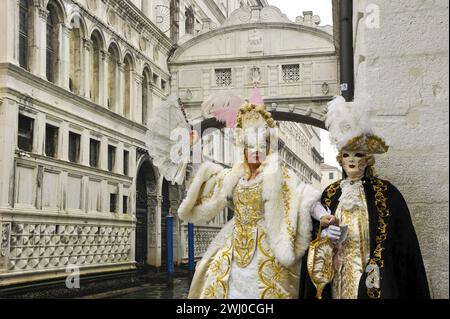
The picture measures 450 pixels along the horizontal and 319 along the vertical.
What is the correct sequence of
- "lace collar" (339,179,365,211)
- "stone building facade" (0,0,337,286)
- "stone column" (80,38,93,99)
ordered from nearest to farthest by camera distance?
1. "lace collar" (339,179,365,211)
2. "stone building facade" (0,0,337,286)
3. "stone column" (80,38,93,99)

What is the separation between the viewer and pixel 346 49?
4.61 meters

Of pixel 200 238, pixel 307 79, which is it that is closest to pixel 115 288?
pixel 200 238

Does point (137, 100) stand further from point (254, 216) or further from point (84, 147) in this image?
point (254, 216)

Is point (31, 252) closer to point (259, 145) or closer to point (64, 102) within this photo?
point (64, 102)

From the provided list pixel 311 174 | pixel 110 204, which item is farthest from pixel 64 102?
pixel 311 174

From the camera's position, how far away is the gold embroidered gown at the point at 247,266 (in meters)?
2.99

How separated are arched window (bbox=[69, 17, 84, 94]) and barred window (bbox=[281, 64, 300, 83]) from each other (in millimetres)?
5747

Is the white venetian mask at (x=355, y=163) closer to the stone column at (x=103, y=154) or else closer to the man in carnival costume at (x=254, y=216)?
the man in carnival costume at (x=254, y=216)

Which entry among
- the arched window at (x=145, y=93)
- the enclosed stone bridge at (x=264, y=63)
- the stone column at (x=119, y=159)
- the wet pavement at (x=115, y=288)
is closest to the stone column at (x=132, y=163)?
the stone column at (x=119, y=159)

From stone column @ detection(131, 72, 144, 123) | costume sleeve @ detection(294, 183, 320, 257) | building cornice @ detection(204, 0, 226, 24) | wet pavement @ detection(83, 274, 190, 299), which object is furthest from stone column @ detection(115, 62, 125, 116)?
costume sleeve @ detection(294, 183, 320, 257)

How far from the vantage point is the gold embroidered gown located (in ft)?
9.82

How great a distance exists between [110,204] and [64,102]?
8.18 ft

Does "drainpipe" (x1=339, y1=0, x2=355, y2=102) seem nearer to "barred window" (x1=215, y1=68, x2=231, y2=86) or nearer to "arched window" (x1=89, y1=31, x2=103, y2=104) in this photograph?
"arched window" (x1=89, y1=31, x2=103, y2=104)

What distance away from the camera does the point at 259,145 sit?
3.18 m
